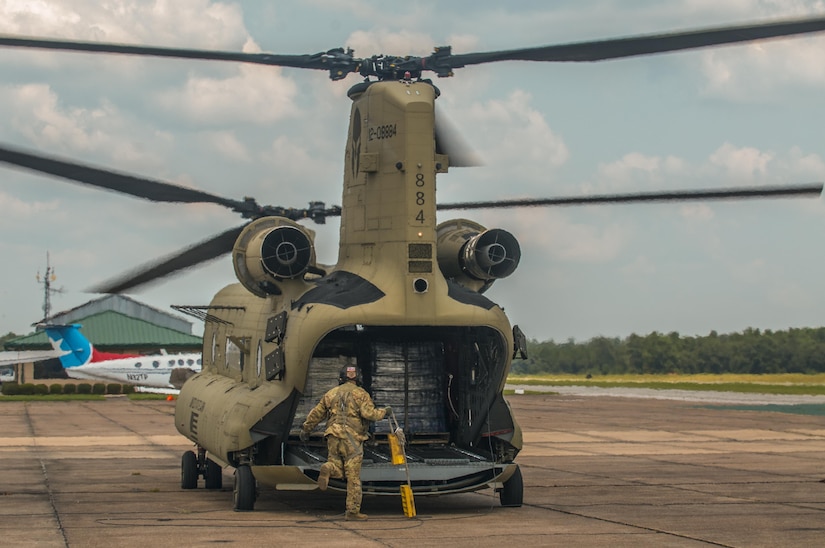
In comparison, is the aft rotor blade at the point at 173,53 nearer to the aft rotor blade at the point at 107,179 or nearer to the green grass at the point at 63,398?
the aft rotor blade at the point at 107,179

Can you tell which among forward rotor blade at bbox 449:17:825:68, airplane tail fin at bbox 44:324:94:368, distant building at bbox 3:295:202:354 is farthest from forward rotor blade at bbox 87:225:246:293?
distant building at bbox 3:295:202:354

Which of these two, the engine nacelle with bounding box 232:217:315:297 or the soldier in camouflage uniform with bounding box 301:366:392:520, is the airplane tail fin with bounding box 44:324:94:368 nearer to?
the engine nacelle with bounding box 232:217:315:297

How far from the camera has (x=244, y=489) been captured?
49.1 feet

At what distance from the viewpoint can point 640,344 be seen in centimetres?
8044

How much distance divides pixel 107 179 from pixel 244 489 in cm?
425

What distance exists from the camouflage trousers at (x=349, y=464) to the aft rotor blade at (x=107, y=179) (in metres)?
4.22

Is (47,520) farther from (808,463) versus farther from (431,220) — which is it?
(808,463)

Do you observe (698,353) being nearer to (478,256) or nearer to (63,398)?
(63,398)

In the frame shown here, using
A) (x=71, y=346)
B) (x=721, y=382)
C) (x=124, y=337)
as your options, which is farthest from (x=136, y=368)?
(x=721, y=382)

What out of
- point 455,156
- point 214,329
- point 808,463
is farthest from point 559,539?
point 808,463

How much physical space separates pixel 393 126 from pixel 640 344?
220 feet

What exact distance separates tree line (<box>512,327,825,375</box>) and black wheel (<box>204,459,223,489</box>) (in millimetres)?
62957

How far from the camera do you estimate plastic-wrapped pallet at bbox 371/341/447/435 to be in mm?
16203

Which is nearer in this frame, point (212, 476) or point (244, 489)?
point (244, 489)
